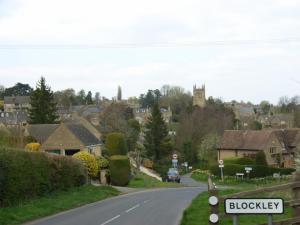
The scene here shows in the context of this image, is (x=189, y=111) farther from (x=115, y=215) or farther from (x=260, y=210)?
(x=260, y=210)

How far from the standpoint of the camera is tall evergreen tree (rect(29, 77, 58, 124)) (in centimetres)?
8712

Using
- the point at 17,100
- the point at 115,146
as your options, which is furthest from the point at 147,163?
the point at 17,100

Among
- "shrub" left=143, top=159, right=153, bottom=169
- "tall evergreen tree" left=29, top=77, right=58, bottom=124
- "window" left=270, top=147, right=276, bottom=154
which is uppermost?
"tall evergreen tree" left=29, top=77, right=58, bottom=124

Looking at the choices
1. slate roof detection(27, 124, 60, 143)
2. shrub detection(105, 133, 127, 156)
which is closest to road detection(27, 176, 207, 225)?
shrub detection(105, 133, 127, 156)

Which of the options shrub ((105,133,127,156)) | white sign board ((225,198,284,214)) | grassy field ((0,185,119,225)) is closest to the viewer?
white sign board ((225,198,284,214))

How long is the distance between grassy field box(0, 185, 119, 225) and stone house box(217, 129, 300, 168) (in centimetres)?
4219

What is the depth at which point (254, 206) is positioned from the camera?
934cm

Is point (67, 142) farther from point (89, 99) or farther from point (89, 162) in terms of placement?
point (89, 99)

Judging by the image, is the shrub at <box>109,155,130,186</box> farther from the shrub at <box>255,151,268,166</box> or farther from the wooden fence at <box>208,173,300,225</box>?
the wooden fence at <box>208,173,300,225</box>

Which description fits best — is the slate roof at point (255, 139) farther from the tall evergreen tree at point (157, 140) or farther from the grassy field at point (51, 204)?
the grassy field at point (51, 204)

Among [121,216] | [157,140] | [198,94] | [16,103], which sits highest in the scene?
[198,94]

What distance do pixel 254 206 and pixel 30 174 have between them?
20.3 meters

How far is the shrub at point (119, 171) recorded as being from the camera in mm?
52969

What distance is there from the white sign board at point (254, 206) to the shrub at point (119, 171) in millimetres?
43701
